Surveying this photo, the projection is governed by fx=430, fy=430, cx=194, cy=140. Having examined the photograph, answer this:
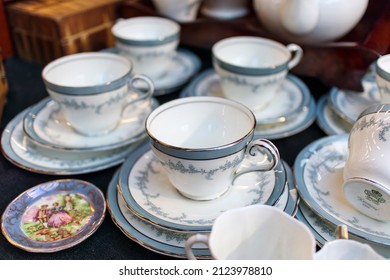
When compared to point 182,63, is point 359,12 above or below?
above

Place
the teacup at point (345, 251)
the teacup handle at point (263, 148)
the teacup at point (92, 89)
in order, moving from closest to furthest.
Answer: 1. the teacup at point (345, 251)
2. the teacup handle at point (263, 148)
3. the teacup at point (92, 89)

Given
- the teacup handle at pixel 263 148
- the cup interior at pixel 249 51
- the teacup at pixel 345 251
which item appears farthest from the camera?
the cup interior at pixel 249 51

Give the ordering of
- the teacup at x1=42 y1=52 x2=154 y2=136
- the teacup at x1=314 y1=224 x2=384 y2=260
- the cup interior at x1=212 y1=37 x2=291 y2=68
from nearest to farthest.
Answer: the teacup at x1=314 y1=224 x2=384 y2=260 → the teacup at x1=42 y1=52 x2=154 y2=136 → the cup interior at x1=212 y1=37 x2=291 y2=68

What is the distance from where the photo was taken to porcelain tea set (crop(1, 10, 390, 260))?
36 centimetres

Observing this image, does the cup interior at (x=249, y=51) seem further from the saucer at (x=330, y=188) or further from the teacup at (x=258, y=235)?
the teacup at (x=258, y=235)

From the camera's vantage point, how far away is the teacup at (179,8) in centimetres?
73

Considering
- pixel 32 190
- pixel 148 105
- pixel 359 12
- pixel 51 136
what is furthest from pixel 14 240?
pixel 359 12

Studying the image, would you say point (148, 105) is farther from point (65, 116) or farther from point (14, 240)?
point (14, 240)

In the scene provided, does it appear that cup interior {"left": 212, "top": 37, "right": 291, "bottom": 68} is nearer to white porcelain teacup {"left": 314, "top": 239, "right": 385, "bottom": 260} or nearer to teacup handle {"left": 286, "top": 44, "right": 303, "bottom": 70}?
teacup handle {"left": 286, "top": 44, "right": 303, "bottom": 70}

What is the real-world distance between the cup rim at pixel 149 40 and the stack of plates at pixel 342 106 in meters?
0.25

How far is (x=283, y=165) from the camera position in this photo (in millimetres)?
474

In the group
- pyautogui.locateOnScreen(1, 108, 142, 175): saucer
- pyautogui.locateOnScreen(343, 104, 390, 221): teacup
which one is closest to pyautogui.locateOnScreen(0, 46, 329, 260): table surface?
pyautogui.locateOnScreen(1, 108, 142, 175): saucer

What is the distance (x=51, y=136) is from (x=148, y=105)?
144 mm

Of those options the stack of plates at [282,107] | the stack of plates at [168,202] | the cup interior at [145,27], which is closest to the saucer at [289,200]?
the stack of plates at [168,202]
